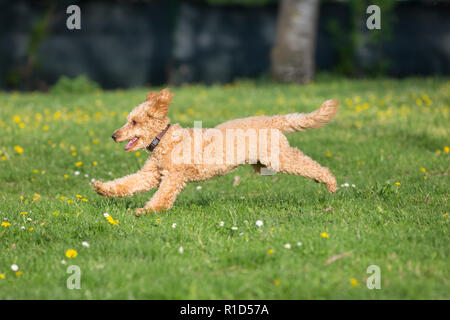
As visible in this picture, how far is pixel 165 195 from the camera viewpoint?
206 inches

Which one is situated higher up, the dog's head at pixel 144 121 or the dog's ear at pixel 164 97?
the dog's ear at pixel 164 97

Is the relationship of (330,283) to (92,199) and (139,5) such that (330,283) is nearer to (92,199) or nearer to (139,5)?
(92,199)

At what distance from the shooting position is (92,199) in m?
6.16

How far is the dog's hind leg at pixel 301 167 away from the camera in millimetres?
5461

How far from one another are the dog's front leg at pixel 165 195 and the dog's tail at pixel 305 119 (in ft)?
3.62

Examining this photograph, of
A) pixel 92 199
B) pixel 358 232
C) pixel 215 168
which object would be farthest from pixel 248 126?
pixel 92 199

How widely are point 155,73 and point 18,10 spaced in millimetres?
3673

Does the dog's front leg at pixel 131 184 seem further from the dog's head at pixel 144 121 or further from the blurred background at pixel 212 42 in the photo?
the blurred background at pixel 212 42

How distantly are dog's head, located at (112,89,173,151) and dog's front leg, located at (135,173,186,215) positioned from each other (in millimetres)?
399

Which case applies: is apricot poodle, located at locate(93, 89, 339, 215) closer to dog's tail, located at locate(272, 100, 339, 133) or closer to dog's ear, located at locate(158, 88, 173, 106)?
dog's ear, located at locate(158, 88, 173, 106)

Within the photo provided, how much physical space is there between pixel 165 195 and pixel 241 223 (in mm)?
764

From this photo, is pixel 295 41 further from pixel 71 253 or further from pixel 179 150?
pixel 71 253

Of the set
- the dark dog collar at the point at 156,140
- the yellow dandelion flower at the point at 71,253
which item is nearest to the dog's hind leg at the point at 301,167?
the dark dog collar at the point at 156,140

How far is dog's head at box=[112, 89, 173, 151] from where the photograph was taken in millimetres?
5230
